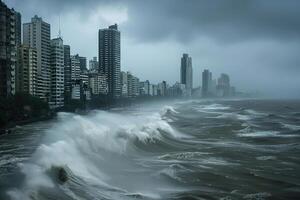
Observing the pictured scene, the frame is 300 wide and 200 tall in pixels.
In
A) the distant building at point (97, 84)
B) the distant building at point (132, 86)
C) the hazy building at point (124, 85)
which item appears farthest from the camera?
the distant building at point (132, 86)

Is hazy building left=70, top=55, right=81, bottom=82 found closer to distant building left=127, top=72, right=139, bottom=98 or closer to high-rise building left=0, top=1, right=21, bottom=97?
distant building left=127, top=72, right=139, bottom=98

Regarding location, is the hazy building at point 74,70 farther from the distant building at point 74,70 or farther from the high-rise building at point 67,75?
the high-rise building at point 67,75

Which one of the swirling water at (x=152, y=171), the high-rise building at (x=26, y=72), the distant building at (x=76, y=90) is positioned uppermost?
the high-rise building at (x=26, y=72)

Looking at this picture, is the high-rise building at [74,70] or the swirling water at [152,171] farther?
the high-rise building at [74,70]

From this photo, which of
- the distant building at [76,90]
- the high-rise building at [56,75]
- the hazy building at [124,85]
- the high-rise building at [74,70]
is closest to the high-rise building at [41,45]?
the high-rise building at [56,75]

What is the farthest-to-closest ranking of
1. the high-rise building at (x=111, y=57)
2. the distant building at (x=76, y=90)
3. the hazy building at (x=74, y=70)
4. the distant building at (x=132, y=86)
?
1. the distant building at (x=132, y=86)
2. the high-rise building at (x=111, y=57)
3. the hazy building at (x=74, y=70)
4. the distant building at (x=76, y=90)

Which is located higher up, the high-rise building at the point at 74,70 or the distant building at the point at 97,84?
the high-rise building at the point at 74,70

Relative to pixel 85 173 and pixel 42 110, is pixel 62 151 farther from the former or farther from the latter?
pixel 42 110
